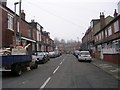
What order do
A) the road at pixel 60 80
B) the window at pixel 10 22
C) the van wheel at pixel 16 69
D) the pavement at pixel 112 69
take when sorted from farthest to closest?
the window at pixel 10 22 → the pavement at pixel 112 69 → the van wheel at pixel 16 69 → the road at pixel 60 80

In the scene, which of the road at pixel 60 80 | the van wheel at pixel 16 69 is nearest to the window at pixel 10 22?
the road at pixel 60 80

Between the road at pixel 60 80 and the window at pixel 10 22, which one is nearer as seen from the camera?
the road at pixel 60 80

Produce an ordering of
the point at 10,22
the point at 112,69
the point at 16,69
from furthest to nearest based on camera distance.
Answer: the point at 10,22 < the point at 112,69 < the point at 16,69

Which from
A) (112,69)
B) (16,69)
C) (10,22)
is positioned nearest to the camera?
(16,69)

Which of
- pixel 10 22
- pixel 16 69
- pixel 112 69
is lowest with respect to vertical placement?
pixel 112 69

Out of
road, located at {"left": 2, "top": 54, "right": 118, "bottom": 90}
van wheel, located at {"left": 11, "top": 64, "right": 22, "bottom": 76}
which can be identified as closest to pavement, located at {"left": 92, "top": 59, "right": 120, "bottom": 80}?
road, located at {"left": 2, "top": 54, "right": 118, "bottom": 90}

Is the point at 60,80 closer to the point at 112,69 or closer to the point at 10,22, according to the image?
the point at 112,69

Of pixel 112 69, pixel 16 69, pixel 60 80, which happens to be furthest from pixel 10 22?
pixel 60 80

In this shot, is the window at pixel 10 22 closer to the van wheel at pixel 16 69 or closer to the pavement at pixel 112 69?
the pavement at pixel 112 69

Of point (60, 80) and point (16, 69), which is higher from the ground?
point (16, 69)

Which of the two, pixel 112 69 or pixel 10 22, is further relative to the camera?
pixel 10 22

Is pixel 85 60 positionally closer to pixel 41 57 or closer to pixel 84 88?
pixel 41 57

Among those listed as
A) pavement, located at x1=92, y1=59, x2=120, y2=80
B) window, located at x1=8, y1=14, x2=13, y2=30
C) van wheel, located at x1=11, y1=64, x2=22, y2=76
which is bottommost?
pavement, located at x1=92, y1=59, x2=120, y2=80

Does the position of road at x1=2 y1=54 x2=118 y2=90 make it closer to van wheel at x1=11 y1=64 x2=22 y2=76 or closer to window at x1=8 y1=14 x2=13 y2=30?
van wheel at x1=11 y1=64 x2=22 y2=76
